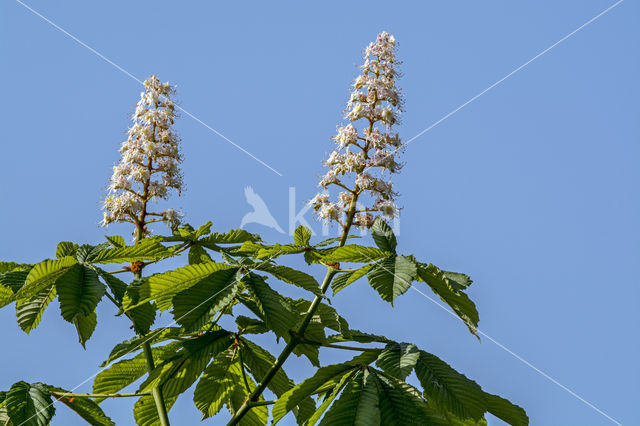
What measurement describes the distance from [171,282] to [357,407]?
91 centimetres

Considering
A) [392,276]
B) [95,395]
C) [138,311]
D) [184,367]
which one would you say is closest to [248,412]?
[184,367]

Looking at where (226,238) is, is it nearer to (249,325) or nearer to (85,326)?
(249,325)

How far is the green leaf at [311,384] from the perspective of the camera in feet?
9.61

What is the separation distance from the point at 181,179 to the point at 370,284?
211cm

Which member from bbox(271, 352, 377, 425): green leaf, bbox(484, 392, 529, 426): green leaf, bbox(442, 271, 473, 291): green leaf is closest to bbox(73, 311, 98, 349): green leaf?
bbox(271, 352, 377, 425): green leaf

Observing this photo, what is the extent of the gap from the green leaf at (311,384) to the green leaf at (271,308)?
220 millimetres

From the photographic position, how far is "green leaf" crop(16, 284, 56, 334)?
10.5ft

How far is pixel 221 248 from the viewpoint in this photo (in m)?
3.76

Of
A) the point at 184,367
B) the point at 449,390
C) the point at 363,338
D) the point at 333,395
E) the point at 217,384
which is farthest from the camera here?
the point at 217,384

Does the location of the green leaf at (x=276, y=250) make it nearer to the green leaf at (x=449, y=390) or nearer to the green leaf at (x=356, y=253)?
the green leaf at (x=356, y=253)

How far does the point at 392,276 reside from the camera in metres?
2.83

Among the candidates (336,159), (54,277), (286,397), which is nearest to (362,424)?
(286,397)

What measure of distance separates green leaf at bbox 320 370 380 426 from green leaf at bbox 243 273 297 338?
36 centimetres

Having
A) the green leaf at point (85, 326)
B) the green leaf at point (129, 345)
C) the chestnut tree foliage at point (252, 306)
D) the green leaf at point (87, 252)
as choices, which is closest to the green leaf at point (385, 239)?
the chestnut tree foliage at point (252, 306)
